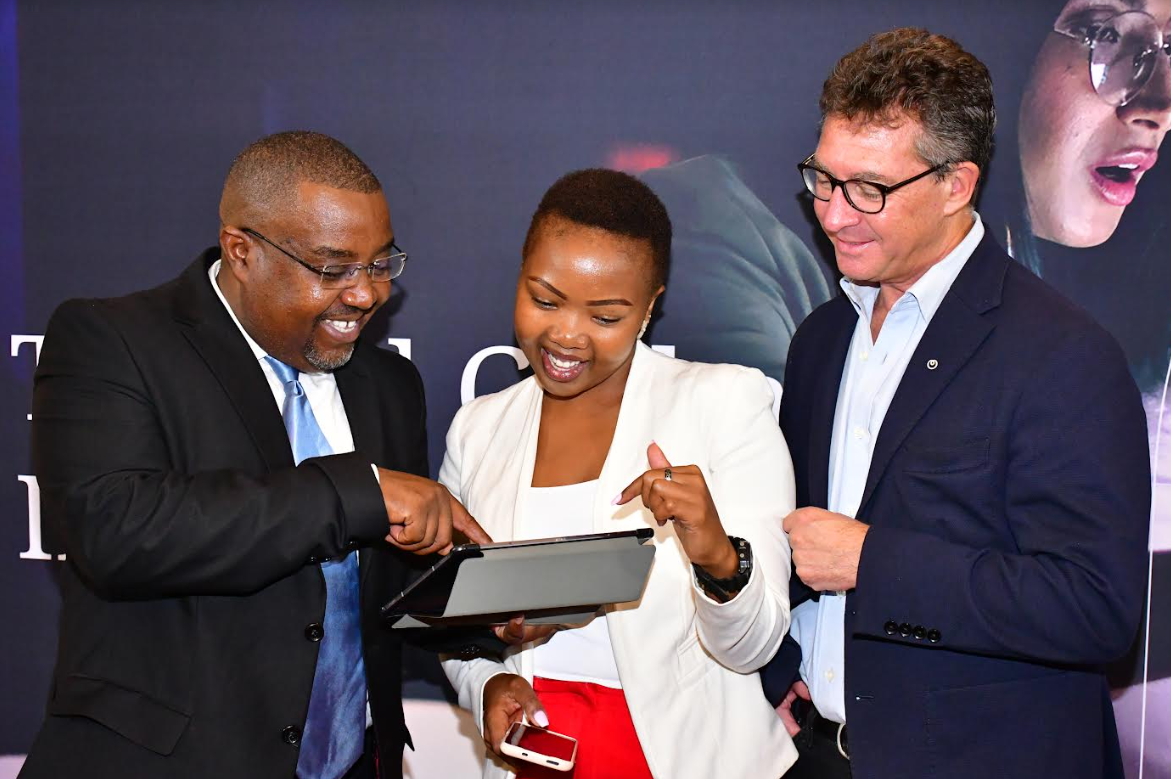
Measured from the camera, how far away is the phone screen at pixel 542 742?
7.98 feet

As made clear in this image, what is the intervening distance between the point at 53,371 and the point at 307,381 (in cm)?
66

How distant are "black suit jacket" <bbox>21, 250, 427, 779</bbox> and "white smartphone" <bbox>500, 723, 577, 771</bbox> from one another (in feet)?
1.66

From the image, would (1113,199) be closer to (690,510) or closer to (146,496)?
(690,510)

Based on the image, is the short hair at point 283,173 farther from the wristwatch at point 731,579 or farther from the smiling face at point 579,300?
the wristwatch at point 731,579

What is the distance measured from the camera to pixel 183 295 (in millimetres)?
2666

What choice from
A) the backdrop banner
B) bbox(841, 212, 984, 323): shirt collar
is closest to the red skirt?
bbox(841, 212, 984, 323): shirt collar

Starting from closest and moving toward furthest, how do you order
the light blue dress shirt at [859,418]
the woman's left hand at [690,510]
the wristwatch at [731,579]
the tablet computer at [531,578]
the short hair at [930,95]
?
the tablet computer at [531,578] → the woman's left hand at [690,510] → the wristwatch at [731,579] → the short hair at [930,95] → the light blue dress shirt at [859,418]

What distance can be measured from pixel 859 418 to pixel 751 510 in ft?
1.22

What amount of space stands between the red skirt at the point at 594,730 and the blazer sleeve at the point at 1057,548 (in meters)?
0.68

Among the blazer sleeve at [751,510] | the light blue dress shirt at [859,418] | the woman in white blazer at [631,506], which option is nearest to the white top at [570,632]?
the woman in white blazer at [631,506]

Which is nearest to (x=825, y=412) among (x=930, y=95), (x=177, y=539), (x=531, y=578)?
(x=930, y=95)

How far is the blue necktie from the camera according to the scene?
2.65 m

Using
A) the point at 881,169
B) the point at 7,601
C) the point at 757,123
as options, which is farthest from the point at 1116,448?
the point at 7,601

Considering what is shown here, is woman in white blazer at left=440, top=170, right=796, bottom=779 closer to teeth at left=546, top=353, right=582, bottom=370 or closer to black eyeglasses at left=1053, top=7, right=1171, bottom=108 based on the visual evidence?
teeth at left=546, top=353, right=582, bottom=370
